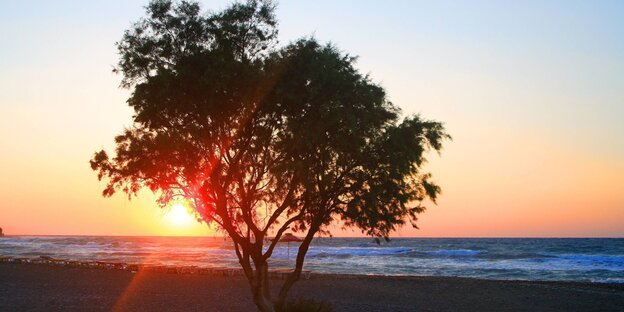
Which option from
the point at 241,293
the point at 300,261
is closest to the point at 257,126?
the point at 300,261

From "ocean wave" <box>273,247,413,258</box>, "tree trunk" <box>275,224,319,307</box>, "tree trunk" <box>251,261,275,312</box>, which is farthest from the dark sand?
"ocean wave" <box>273,247,413,258</box>

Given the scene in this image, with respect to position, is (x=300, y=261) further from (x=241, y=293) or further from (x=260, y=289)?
(x=241, y=293)

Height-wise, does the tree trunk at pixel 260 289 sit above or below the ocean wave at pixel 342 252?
above

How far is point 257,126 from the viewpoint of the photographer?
1611cm

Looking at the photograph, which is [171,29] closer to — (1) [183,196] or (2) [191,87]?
(2) [191,87]

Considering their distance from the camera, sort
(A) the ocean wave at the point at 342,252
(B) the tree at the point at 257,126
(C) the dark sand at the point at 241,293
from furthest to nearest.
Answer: (A) the ocean wave at the point at 342,252 < (C) the dark sand at the point at 241,293 < (B) the tree at the point at 257,126

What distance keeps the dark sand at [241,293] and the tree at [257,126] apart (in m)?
9.71

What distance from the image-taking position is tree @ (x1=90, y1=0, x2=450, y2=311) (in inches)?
599

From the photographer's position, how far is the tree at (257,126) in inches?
599

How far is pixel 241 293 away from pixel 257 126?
54.0 feet

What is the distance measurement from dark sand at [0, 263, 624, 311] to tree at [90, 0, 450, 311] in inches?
382

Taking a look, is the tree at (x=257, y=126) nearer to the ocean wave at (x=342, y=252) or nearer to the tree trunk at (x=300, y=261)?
the tree trunk at (x=300, y=261)

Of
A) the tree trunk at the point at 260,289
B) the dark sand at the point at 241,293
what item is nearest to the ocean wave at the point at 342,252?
the dark sand at the point at 241,293

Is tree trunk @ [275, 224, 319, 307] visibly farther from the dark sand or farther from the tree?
the dark sand
